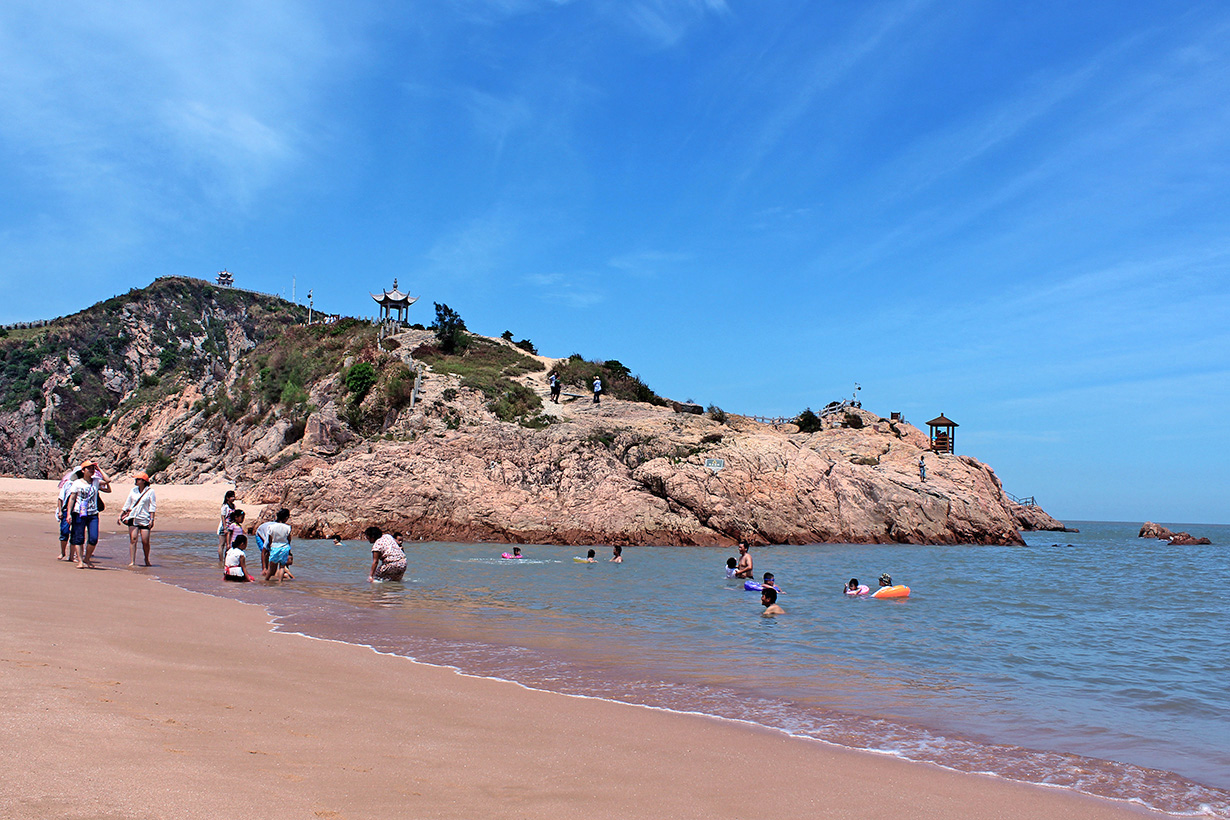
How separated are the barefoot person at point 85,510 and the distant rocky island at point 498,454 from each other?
15.1 metres

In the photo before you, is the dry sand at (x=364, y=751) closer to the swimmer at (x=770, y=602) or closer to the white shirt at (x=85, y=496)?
the white shirt at (x=85, y=496)

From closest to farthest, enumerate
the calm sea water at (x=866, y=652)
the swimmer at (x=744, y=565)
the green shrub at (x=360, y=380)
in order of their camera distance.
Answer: the calm sea water at (x=866, y=652) < the swimmer at (x=744, y=565) < the green shrub at (x=360, y=380)

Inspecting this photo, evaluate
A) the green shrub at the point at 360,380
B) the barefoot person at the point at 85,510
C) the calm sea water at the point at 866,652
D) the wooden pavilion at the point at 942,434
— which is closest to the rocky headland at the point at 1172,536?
the wooden pavilion at the point at 942,434

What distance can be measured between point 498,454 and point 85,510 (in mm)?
19748

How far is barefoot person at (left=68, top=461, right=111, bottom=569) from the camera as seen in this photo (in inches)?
514

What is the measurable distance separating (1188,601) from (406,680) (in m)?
19.8

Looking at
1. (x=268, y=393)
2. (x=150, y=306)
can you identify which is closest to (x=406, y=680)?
(x=268, y=393)

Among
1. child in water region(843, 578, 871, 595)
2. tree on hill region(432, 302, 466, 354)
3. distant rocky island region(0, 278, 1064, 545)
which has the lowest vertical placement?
child in water region(843, 578, 871, 595)

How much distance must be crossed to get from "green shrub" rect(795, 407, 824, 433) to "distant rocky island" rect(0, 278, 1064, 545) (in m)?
0.16

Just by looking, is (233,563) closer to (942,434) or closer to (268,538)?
(268,538)

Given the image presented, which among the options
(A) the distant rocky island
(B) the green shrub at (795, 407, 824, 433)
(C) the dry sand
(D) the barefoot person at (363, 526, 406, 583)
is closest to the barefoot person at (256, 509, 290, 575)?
(D) the barefoot person at (363, 526, 406, 583)

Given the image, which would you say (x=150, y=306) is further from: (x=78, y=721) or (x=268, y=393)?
(x=78, y=721)

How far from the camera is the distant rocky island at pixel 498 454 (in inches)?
1190

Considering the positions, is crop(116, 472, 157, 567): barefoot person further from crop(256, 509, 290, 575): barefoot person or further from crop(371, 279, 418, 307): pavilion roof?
crop(371, 279, 418, 307): pavilion roof
